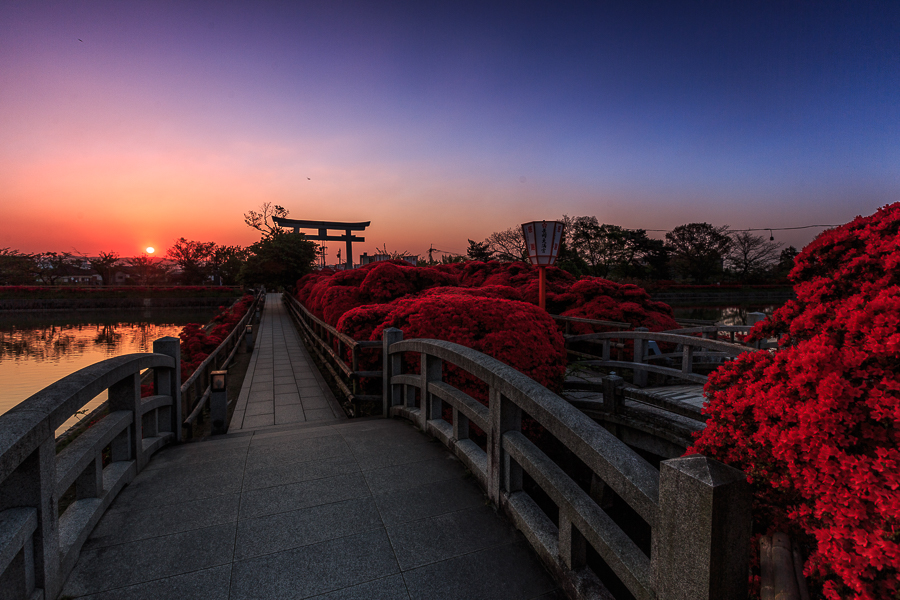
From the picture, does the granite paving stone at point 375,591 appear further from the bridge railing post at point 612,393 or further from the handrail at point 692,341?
the handrail at point 692,341

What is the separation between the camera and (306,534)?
2246 mm

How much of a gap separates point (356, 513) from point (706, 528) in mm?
1930

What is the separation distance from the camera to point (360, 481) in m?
2.85

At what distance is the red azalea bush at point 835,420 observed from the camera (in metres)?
1.28

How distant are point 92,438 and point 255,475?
1018mm

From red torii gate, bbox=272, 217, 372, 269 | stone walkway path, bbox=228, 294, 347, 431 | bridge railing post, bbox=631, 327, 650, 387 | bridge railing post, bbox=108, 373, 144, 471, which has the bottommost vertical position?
stone walkway path, bbox=228, 294, 347, 431

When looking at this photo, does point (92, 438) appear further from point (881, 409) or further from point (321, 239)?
point (321, 239)

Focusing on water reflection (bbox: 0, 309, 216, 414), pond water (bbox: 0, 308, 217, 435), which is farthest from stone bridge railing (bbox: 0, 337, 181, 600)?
water reflection (bbox: 0, 309, 216, 414)

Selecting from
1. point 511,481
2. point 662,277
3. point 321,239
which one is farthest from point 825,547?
point 662,277

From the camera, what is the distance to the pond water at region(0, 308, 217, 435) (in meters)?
9.92

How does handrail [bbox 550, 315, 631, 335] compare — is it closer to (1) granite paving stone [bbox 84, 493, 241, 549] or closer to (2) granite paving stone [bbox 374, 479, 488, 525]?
(2) granite paving stone [bbox 374, 479, 488, 525]

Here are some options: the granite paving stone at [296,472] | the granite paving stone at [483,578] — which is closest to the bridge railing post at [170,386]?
the granite paving stone at [296,472]

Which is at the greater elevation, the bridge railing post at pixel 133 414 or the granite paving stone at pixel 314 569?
the bridge railing post at pixel 133 414

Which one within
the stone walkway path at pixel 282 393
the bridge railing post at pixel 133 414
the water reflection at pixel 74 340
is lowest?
the water reflection at pixel 74 340
